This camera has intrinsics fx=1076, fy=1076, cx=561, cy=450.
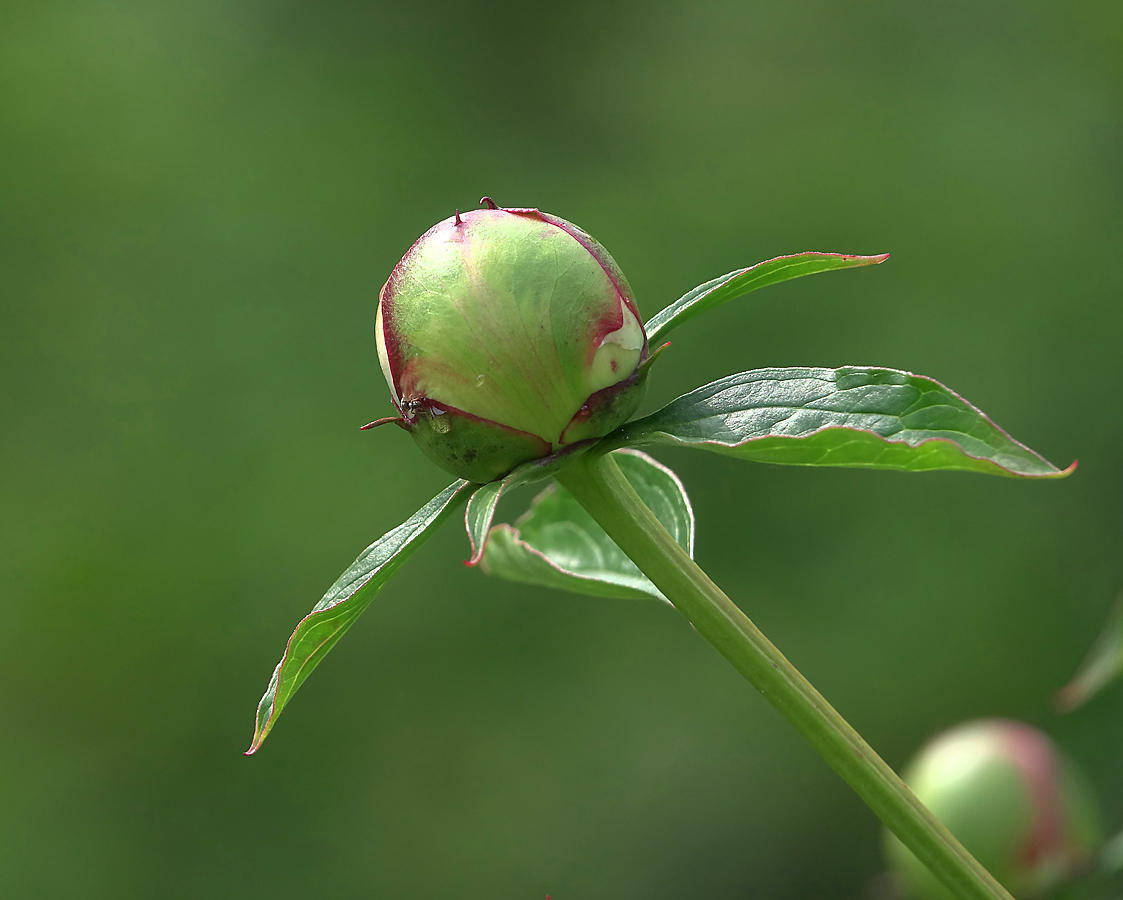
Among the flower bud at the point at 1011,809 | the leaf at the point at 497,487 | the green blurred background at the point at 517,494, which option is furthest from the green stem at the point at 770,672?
the green blurred background at the point at 517,494

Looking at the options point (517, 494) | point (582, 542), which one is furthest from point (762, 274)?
point (517, 494)

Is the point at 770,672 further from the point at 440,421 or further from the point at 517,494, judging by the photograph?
the point at 517,494

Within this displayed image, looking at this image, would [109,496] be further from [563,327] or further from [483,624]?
[563,327]

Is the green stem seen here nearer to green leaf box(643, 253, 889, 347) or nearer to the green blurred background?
green leaf box(643, 253, 889, 347)

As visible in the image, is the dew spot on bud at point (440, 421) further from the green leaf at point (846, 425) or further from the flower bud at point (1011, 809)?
the flower bud at point (1011, 809)

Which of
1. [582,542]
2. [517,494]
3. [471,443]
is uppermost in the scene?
[471,443]

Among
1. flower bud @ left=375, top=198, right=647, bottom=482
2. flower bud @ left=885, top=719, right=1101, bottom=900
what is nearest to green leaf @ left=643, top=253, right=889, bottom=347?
flower bud @ left=375, top=198, right=647, bottom=482
